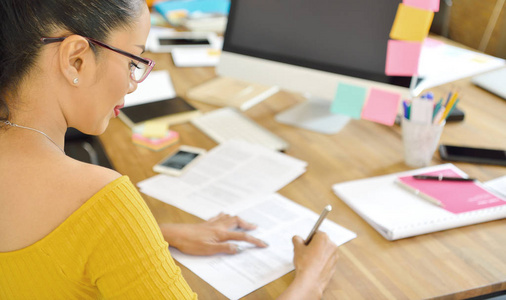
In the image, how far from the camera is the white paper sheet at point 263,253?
0.92 metres

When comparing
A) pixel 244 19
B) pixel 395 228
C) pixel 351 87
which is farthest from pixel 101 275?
pixel 244 19

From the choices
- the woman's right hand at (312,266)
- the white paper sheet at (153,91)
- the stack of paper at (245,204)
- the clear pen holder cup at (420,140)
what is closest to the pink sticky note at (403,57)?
the clear pen holder cup at (420,140)

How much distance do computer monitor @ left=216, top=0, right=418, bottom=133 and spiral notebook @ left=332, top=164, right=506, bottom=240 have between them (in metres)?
0.31

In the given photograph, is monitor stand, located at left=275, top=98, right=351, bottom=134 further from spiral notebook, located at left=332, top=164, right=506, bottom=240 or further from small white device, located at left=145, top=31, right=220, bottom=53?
small white device, located at left=145, top=31, right=220, bottom=53

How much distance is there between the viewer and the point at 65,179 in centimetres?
72

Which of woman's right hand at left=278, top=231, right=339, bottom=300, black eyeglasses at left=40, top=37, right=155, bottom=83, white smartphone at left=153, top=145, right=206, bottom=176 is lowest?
white smartphone at left=153, top=145, right=206, bottom=176

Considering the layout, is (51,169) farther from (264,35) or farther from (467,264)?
(264,35)

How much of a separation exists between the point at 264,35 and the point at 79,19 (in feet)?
2.92

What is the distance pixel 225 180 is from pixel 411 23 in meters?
0.63

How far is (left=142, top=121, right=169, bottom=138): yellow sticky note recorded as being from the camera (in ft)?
4.54

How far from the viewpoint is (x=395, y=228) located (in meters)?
1.03

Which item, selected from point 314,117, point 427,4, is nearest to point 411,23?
point 427,4

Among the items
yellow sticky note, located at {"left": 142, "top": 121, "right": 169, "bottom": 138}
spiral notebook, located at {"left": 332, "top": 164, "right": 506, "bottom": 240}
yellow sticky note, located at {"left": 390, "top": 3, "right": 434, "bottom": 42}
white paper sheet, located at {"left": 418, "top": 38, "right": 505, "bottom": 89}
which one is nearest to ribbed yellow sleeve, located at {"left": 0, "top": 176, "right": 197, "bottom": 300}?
spiral notebook, located at {"left": 332, "top": 164, "right": 506, "bottom": 240}

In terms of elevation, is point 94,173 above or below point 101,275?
above
